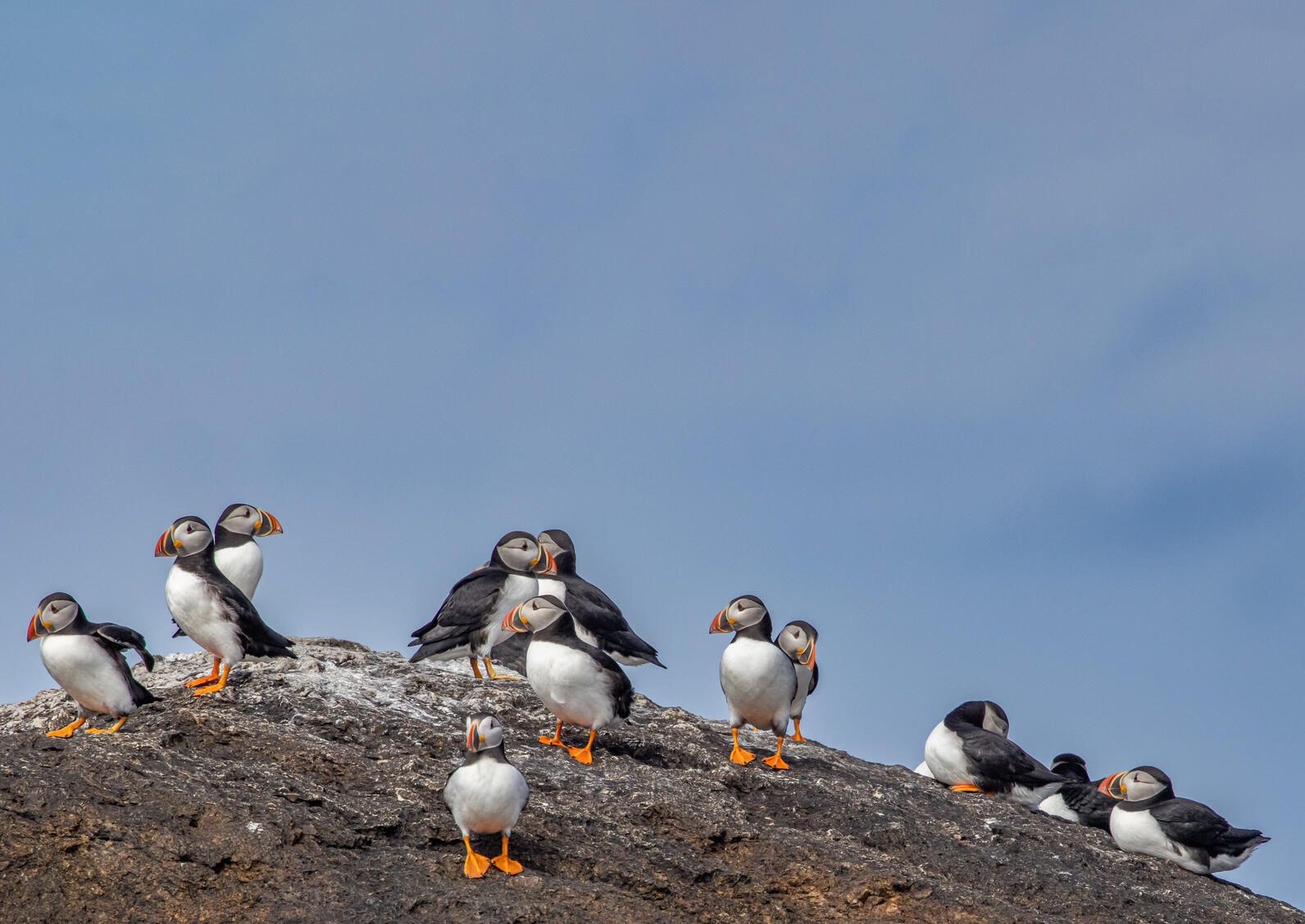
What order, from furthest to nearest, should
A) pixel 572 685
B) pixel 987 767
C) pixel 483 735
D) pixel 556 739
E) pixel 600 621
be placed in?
pixel 600 621 < pixel 987 767 < pixel 556 739 < pixel 572 685 < pixel 483 735

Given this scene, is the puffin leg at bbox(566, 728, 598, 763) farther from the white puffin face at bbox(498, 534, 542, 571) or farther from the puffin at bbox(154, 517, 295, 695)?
the white puffin face at bbox(498, 534, 542, 571)

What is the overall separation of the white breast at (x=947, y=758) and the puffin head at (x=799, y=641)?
1298 millimetres

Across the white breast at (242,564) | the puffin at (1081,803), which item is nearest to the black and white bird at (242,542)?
the white breast at (242,564)

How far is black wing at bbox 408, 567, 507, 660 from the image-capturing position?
1098 cm

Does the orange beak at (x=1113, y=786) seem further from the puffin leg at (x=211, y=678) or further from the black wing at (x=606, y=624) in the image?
the puffin leg at (x=211, y=678)

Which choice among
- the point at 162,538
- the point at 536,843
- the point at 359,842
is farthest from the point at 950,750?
the point at 162,538

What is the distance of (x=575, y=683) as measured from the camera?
8.86 m

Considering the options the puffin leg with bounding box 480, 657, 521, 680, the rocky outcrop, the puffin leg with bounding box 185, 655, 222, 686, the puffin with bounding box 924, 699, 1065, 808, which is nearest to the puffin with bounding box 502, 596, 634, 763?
the rocky outcrop

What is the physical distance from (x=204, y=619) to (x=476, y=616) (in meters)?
2.40

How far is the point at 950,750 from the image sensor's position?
11.4 m

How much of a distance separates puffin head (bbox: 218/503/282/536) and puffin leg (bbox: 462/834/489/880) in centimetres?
634

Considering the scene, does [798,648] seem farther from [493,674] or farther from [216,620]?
[216,620]

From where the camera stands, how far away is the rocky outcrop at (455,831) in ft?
21.2

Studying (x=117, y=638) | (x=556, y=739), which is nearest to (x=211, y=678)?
(x=117, y=638)
